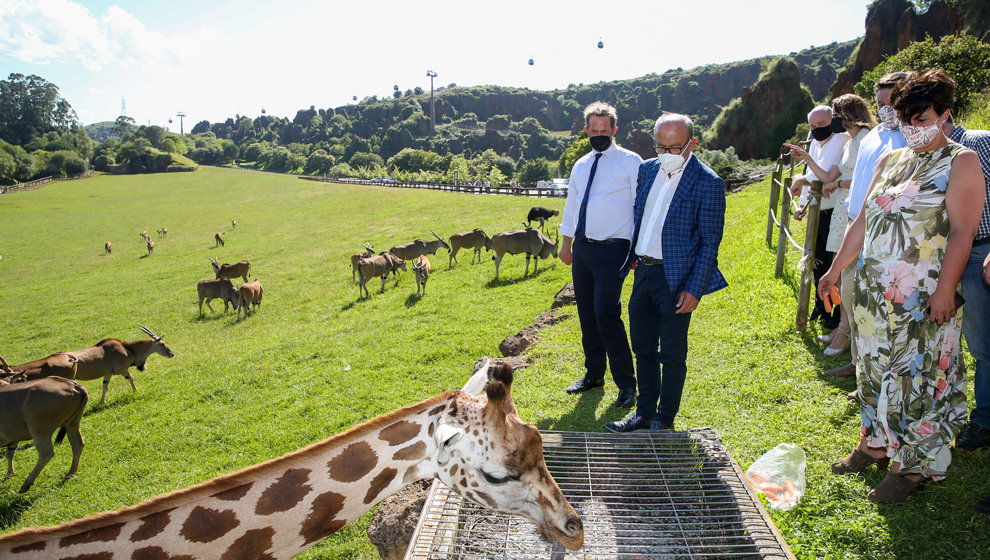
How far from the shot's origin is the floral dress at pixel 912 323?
3111 mm

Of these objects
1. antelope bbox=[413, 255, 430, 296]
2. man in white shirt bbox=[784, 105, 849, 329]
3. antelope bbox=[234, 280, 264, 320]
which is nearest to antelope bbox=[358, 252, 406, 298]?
antelope bbox=[413, 255, 430, 296]

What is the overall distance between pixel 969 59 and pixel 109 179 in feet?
323

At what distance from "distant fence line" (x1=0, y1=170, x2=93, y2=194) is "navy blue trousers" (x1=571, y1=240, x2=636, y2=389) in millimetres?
84249

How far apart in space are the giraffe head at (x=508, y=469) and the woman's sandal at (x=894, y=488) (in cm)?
247

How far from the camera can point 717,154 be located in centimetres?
3728

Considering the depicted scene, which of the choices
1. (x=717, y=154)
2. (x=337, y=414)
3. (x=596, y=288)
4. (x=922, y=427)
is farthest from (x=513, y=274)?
(x=717, y=154)

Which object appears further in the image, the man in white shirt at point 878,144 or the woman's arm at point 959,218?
the man in white shirt at point 878,144

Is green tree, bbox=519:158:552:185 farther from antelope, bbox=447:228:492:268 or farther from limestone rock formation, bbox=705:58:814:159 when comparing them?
antelope, bbox=447:228:492:268

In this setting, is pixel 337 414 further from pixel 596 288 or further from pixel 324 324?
pixel 324 324

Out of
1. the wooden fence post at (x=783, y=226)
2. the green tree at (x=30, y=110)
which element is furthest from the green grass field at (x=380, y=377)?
the green tree at (x=30, y=110)

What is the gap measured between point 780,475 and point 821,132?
4.37 m

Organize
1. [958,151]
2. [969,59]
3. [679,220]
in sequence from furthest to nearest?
1. [969,59]
2. [679,220]
3. [958,151]

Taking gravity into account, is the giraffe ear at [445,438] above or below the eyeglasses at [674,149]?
below

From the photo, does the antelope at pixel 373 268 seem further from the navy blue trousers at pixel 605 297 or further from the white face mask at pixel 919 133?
the white face mask at pixel 919 133
